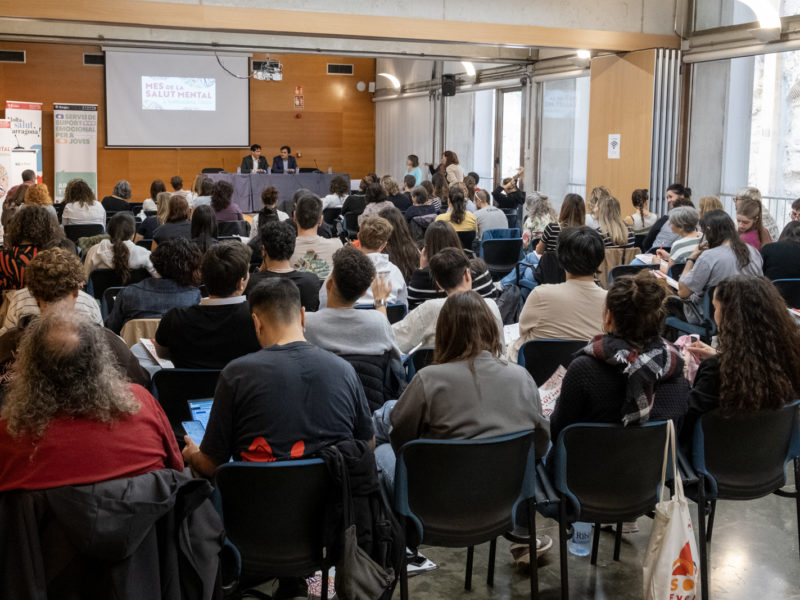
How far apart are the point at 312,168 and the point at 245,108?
209cm

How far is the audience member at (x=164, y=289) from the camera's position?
447 cm

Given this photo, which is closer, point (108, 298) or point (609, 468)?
point (609, 468)

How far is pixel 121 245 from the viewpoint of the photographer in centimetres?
611

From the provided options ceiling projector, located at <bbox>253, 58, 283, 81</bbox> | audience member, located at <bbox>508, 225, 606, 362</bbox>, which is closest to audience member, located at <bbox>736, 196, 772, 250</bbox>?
audience member, located at <bbox>508, 225, 606, 362</bbox>

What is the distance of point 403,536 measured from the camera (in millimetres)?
2791

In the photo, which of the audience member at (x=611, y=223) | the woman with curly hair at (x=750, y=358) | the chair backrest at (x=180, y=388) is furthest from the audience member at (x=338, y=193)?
the woman with curly hair at (x=750, y=358)

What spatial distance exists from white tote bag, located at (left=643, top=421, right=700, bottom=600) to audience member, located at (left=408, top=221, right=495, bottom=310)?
204cm

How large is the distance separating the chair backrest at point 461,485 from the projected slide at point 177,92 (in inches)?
652

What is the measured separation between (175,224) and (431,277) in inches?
118

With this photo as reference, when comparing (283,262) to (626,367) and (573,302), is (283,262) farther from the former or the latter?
(626,367)

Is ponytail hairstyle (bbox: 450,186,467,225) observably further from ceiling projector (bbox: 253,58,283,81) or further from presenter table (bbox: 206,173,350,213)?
presenter table (bbox: 206,173,350,213)

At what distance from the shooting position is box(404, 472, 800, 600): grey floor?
3371 mm

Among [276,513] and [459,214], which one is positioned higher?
[459,214]

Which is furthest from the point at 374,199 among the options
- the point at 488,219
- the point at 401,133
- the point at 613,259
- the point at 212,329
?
the point at 401,133
